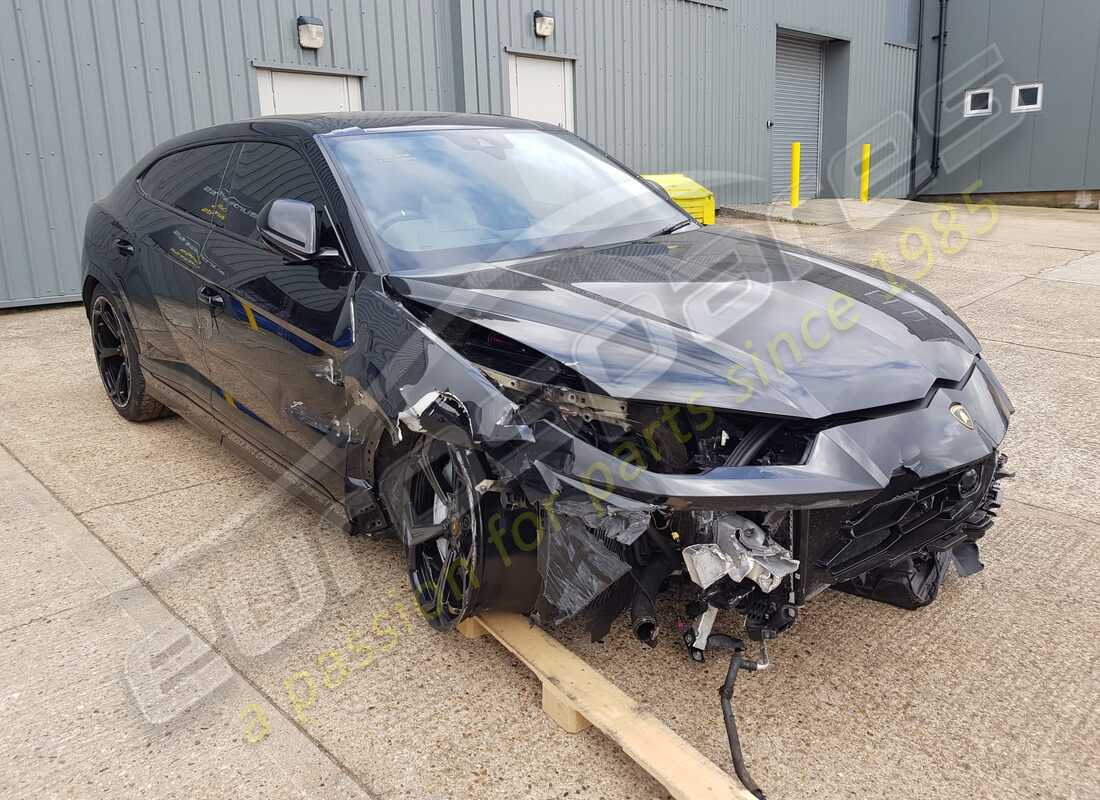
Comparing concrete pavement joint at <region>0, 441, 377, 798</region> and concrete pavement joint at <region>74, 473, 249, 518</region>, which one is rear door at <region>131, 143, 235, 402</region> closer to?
concrete pavement joint at <region>74, 473, 249, 518</region>

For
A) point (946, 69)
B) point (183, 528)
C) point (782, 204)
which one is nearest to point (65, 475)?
point (183, 528)

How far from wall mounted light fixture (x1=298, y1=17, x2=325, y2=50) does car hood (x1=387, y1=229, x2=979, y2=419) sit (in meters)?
6.88

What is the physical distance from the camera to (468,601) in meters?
2.39

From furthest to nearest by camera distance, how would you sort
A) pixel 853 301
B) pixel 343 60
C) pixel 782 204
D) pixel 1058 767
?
pixel 782 204 < pixel 343 60 < pixel 853 301 < pixel 1058 767

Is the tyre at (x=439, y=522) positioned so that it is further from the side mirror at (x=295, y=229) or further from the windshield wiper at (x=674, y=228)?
the windshield wiper at (x=674, y=228)

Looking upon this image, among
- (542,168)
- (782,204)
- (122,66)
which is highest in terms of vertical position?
(122,66)

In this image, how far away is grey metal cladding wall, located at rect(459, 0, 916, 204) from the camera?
35.2 ft

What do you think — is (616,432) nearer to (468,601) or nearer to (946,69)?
(468,601)

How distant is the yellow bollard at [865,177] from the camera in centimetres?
1733

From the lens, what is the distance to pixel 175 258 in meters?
3.77

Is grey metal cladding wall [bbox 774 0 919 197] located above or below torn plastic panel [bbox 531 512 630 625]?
above

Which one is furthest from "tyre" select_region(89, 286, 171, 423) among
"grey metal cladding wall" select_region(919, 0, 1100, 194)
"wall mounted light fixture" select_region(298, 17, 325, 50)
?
"grey metal cladding wall" select_region(919, 0, 1100, 194)

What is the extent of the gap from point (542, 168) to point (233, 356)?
140 centimetres

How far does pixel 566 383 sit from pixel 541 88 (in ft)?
32.0
